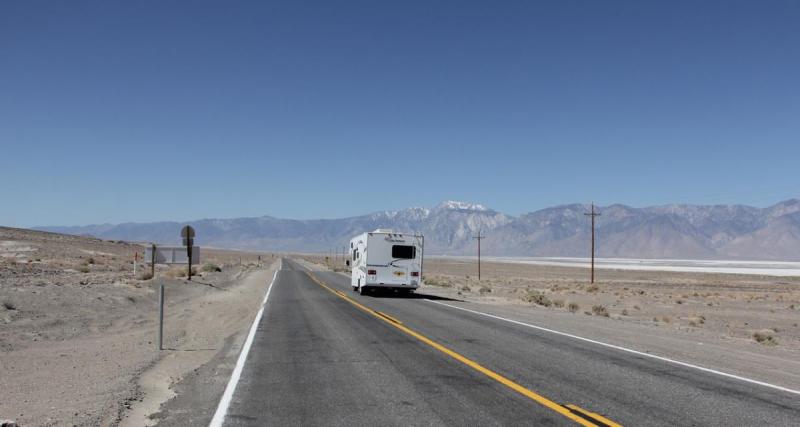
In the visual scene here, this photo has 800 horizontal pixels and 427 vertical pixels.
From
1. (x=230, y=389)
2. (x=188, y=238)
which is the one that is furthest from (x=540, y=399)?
(x=188, y=238)

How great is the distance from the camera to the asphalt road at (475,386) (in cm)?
739

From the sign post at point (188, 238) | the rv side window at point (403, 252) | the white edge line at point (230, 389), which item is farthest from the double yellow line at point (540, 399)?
the sign post at point (188, 238)

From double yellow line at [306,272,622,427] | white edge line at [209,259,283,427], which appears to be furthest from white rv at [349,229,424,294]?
double yellow line at [306,272,622,427]

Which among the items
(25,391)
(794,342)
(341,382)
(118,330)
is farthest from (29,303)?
(794,342)

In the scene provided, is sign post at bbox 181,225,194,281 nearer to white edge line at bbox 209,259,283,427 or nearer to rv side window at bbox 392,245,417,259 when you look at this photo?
rv side window at bbox 392,245,417,259

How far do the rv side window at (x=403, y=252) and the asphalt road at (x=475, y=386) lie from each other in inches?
589

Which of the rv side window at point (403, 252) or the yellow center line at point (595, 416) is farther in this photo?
the rv side window at point (403, 252)

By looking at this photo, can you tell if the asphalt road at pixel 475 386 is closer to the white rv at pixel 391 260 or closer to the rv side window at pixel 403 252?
the white rv at pixel 391 260

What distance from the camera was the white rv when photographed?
1175 inches

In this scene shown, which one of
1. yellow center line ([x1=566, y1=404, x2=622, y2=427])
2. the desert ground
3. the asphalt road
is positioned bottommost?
the desert ground

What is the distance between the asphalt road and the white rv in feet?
48.2

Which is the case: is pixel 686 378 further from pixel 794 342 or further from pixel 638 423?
pixel 794 342

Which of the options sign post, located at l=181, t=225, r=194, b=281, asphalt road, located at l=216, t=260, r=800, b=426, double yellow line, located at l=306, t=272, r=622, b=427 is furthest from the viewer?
sign post, located at l=181, t=225, r=194, b=281

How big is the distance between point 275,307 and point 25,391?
14.7 m
